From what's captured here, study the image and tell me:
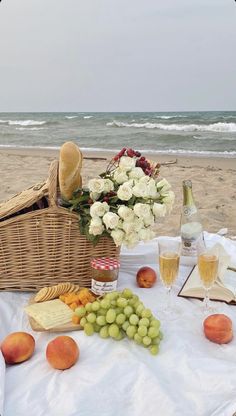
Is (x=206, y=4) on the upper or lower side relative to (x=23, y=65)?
upper

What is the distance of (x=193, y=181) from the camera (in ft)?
21.6

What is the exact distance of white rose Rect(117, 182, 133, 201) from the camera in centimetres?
157

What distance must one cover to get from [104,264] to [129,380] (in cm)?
47

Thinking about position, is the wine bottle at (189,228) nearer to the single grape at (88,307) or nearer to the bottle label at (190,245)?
the bottle label at (190,245)

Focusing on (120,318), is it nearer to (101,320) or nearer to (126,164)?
(101,320)

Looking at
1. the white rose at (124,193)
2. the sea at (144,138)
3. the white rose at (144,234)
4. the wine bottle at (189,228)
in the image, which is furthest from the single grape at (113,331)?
the sea at (144,138)

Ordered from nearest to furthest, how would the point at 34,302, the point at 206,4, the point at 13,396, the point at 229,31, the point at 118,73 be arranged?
the point at 13,396 < the point at 34,302 < the point at 229,31 < the point at 206,4 < the point at 118,73

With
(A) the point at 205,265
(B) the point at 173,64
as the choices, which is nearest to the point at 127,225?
(A) the point at 205,265

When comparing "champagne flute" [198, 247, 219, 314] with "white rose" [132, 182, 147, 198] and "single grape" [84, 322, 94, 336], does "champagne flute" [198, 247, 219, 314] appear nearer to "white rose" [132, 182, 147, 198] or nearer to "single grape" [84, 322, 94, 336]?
"white rose" [132, 182, 147, 198]

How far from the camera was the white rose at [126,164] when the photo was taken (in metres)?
1.66

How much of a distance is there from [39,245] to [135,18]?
59.7 ft

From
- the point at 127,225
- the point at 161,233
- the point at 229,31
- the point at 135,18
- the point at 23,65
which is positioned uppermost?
the point at 135,18

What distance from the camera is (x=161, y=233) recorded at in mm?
3826

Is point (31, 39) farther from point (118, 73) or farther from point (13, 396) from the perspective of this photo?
point (13, 396)
